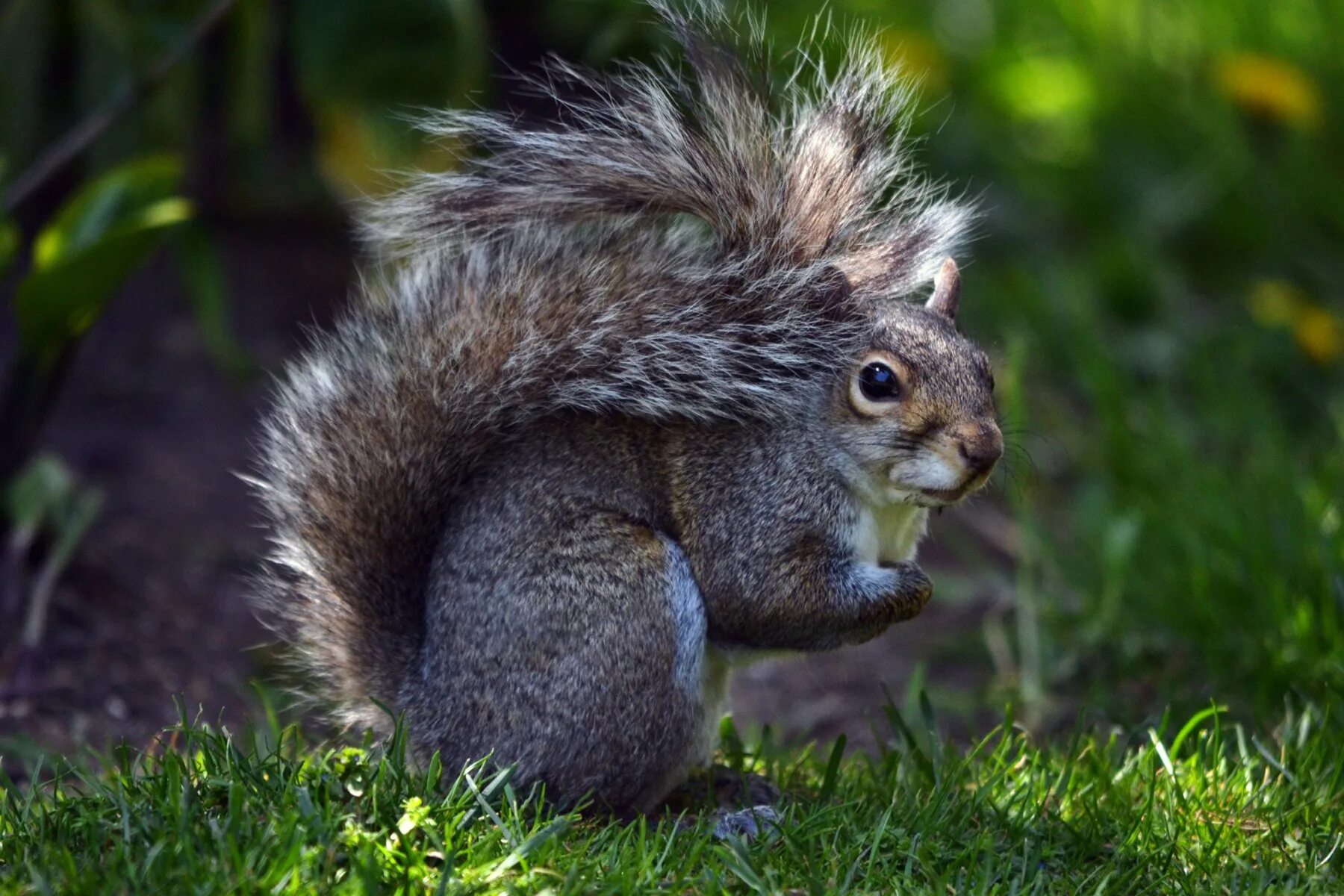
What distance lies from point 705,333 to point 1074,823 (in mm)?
1085

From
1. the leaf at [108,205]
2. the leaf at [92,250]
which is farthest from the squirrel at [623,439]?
the leaf at [108,205]

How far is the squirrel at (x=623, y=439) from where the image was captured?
8.12 ft

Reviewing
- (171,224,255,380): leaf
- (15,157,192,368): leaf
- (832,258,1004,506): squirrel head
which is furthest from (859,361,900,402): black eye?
(171,224,255,380): leaf

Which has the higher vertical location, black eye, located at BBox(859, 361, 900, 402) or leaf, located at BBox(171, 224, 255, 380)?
black eye, located at BBox(859, 361, 900, 402)

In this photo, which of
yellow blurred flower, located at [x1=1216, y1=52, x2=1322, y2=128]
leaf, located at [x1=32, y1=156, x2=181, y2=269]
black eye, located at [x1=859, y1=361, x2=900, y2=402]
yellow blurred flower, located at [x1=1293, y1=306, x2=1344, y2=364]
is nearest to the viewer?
black eye, located at [x1=859, y1=361, x2=900, y2=402]

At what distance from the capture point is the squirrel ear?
2.81m

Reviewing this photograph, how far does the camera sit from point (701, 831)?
2.36 metres

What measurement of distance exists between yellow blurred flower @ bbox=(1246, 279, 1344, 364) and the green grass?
2.60m

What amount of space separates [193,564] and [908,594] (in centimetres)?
237

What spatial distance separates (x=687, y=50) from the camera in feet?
8.89

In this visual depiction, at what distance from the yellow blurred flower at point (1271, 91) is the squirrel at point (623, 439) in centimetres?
339

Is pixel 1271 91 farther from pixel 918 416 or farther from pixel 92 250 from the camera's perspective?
pixel 92 250

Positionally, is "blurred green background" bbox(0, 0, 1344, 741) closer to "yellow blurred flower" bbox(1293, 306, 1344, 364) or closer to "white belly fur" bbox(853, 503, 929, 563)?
"yellow blurred flower" bbox(1293, 306, 1344, 364)

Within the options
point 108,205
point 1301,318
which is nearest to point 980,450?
point 108,205
